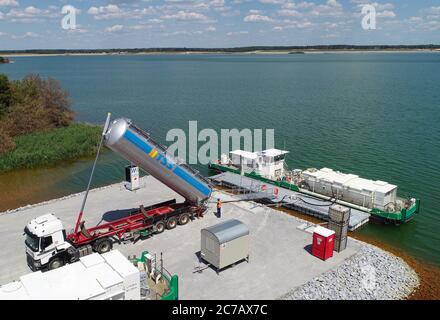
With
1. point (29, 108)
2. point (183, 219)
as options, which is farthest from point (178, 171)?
point (29, 108)

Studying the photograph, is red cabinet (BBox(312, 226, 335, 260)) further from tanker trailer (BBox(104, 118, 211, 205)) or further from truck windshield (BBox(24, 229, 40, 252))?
truck windshield (BBox(24, 229, 40, 252))

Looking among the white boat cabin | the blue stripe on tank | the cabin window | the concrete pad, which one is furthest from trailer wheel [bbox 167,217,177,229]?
the white boat cabin

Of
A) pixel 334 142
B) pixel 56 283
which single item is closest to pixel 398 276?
pixel 56 283

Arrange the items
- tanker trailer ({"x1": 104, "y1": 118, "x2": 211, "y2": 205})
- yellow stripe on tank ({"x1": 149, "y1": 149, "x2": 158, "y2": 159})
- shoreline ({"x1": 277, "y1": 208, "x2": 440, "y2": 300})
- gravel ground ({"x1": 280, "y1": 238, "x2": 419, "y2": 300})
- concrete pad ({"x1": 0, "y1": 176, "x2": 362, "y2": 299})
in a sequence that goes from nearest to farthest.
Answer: gravel ground ({"x1": 280, "y1": 238, "x2": 419, "y2": 300}) < concrete pad ({"x1": 0, "y1": 176, "x2": 362, "y2": 299}) < shoreline ({"x1": 277, "y1": 208, "x2": 440, "y2": 300}) < tanker trailer ({"x1": 104, "y1": 118, "x2": 211, "y2": 205}) < yellow stripe on tank ({"x1": 149, "y1": 149, "x2": 158, "y2": 159})

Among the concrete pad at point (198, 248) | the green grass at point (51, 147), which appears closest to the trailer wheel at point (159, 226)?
the concrete pad at point (198, 248)

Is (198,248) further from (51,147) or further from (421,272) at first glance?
(51,147)

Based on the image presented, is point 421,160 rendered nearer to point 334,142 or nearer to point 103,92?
point 334,142
